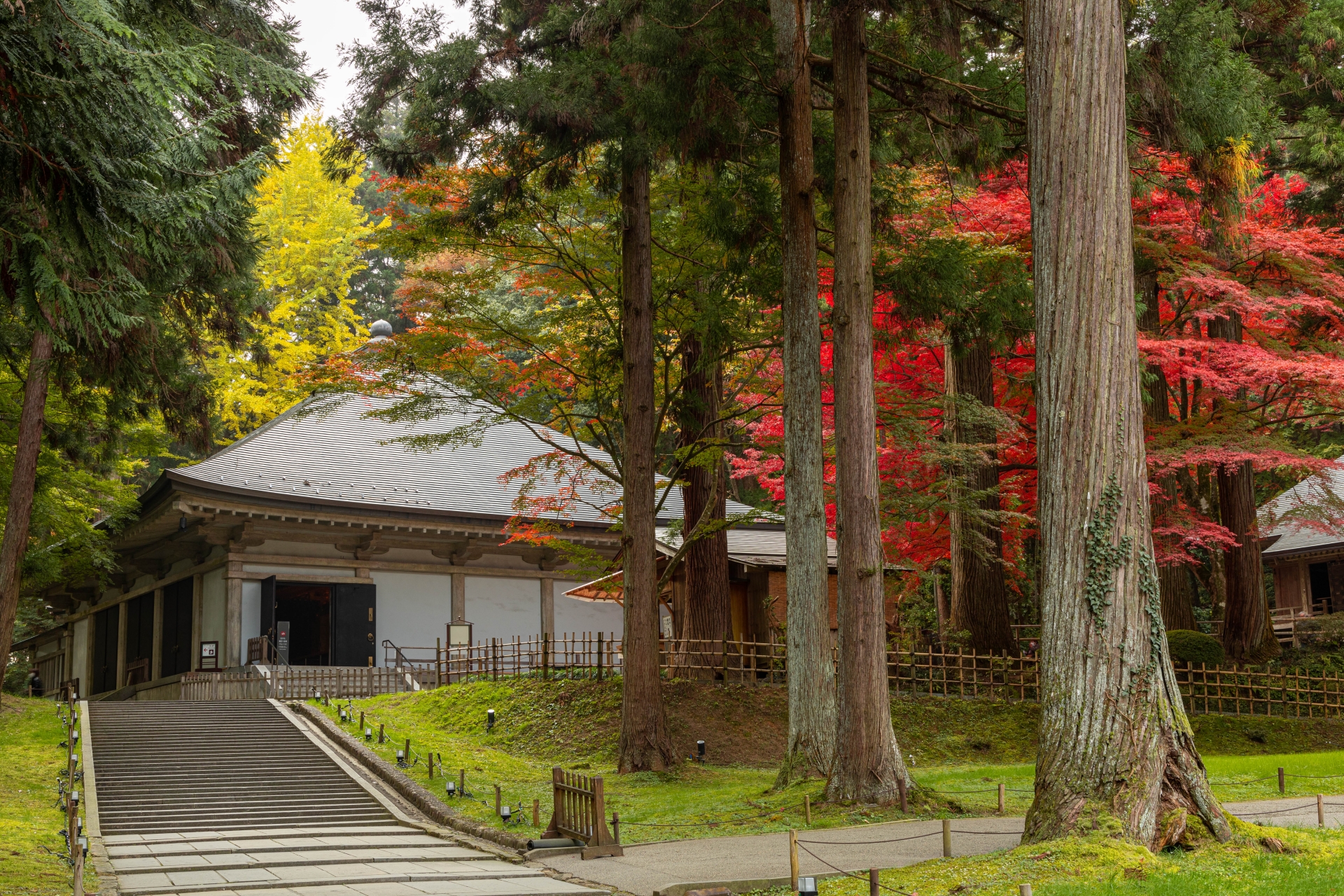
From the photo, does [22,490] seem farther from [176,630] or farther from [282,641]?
[176,630]

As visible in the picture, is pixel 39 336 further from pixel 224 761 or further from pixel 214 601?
pixel 214 601

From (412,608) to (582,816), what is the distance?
611 inches

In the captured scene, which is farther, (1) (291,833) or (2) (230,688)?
(2) (230,688)

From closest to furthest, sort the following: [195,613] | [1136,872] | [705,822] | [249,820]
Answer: [1136,872], [705,822], [249,820], [195,613]

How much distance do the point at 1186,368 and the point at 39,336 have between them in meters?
17.8

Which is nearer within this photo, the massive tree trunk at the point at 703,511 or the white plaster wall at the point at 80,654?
the massive tree trunk at the point at 703,511

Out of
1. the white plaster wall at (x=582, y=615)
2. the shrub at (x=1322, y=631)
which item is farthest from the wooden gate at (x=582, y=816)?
the shrub at (x=1322, y=631)

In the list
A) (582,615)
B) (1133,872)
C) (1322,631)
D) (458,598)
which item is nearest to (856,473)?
(1133,872)

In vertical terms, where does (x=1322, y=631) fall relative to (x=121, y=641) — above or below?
below

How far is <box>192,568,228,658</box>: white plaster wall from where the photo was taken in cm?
2291

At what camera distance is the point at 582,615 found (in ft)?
90.9

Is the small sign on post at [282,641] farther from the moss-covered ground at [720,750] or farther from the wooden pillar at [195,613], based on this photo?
the moss-covered ground at [720,750]

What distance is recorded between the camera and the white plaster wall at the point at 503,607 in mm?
25969

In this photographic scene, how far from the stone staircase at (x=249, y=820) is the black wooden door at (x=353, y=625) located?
3.99 m
